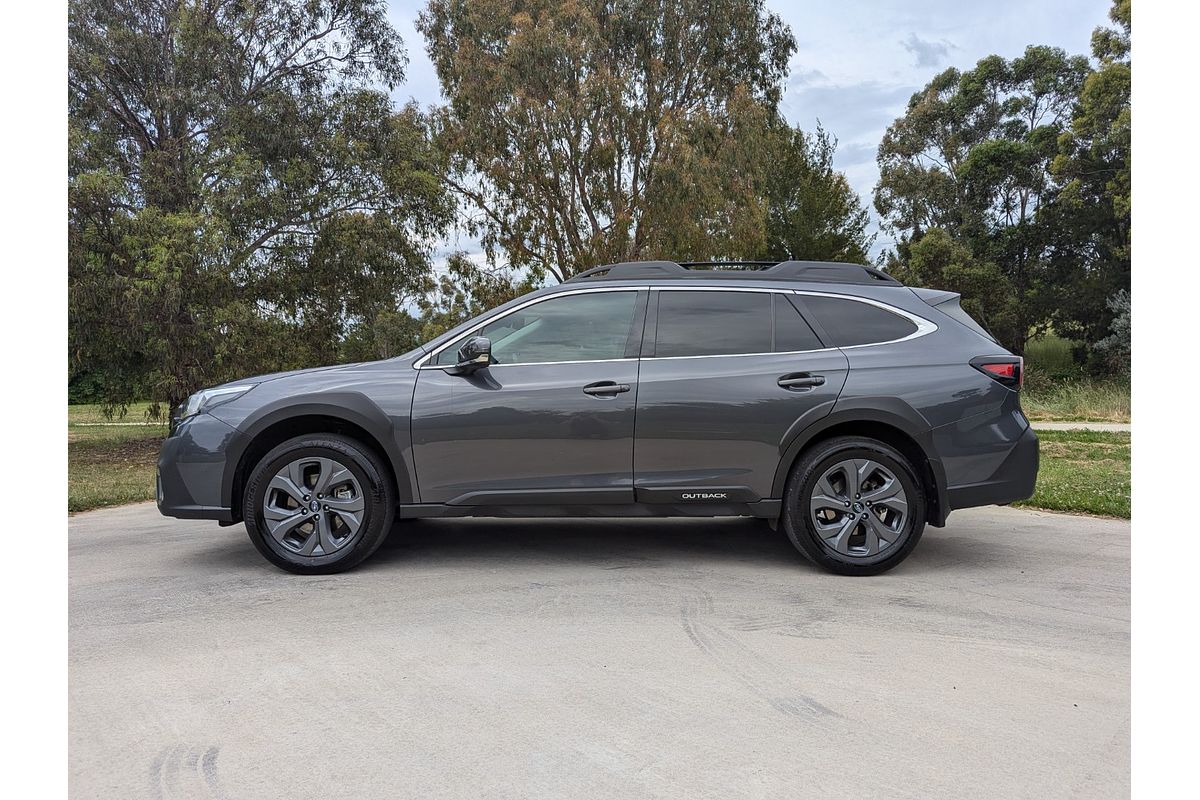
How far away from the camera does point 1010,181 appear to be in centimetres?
3878

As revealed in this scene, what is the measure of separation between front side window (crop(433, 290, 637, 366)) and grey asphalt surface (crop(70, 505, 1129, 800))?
137cm

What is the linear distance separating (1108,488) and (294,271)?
40.5 feet

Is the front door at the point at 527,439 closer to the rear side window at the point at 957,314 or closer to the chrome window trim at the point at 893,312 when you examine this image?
the chrome window trim at the point at 893,312

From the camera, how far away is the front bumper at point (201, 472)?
5406mm

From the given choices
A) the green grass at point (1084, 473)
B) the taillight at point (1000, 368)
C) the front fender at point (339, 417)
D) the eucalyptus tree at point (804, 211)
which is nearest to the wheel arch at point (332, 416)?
the front fender at point (339, 417)

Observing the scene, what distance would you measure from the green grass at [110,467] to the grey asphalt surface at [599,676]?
334 centimetres

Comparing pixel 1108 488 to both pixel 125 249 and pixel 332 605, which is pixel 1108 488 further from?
pixel 125 249

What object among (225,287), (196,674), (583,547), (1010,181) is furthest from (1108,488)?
(1010,181)

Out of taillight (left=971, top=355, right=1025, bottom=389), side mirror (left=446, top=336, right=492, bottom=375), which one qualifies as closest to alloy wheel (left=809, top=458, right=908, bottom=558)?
taillight (left=971, top=355, right=1025, bottom=389)

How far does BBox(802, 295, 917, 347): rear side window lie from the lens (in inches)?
223

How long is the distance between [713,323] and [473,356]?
1.55 meters

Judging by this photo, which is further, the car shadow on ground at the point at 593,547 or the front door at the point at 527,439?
the car shadow on ground at the point at 593,547

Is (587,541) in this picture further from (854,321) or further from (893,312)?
(893,312)

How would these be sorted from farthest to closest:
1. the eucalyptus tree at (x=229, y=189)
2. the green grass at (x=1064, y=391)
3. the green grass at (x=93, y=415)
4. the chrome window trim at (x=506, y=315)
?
the green grass at (x=93, y=415)
the green grass at (x=1064, y=391)
the eucalyptus tree at (x=229, y=189)
the chrome window trim at (x=506, y=315)
